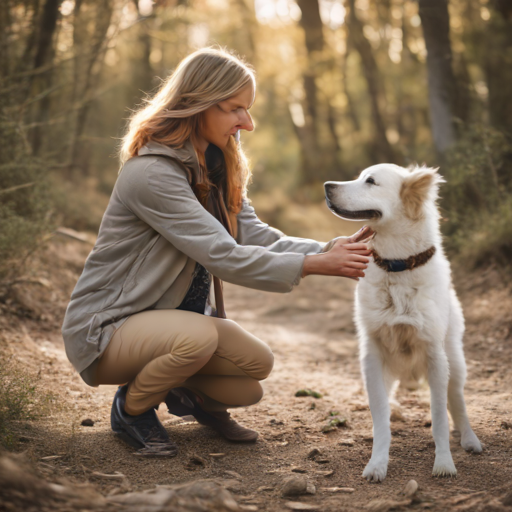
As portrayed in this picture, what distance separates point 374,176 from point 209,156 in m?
0.94

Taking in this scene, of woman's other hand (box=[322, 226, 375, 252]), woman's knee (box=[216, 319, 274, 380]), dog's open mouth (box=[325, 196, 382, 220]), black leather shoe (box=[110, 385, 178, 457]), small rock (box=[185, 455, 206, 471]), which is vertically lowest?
small rock (box=[185, 455, 206, 471])

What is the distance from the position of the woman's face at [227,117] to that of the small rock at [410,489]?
1891 millimetres

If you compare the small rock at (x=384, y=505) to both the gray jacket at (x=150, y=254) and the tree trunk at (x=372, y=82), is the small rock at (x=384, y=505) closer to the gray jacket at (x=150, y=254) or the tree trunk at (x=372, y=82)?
the gray jacket at (x=150, y=254)

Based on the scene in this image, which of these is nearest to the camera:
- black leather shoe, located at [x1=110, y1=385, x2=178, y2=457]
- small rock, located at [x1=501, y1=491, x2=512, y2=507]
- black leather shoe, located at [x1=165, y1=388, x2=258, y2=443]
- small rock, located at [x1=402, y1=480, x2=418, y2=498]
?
small rock, located at [x1=501, y1=491, x2=512, y2=507]

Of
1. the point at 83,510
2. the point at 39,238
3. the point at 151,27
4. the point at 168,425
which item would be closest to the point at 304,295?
the point at 39,238

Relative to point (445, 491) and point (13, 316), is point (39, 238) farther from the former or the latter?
point (445, 491)

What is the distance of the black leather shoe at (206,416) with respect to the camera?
3.13 meters

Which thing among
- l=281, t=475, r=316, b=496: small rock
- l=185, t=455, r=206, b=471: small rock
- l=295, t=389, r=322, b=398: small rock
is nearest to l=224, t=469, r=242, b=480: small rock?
l=185, t=455, r=206, b=471: small rock

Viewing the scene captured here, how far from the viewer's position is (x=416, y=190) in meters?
3.01

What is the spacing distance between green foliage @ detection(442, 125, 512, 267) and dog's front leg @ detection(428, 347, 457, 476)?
330 centimetres

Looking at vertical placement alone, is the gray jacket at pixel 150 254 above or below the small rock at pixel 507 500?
above

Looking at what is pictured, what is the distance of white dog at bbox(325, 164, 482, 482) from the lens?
2914 mm

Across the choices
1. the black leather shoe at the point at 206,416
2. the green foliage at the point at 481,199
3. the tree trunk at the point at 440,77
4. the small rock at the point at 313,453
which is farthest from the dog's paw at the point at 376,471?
the tree trunk at the point at 440,77

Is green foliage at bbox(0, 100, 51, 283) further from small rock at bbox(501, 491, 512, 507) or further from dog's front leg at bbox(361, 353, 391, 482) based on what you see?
small rock at bbox(501, 491, 512, 507)
